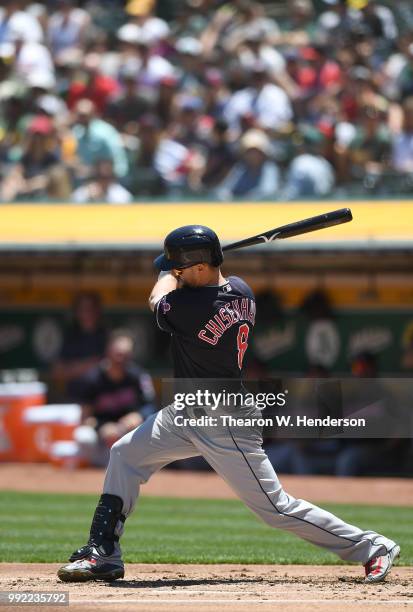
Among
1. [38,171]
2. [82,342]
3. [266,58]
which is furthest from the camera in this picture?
[266,58]

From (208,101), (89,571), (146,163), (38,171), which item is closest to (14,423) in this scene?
(38,171)

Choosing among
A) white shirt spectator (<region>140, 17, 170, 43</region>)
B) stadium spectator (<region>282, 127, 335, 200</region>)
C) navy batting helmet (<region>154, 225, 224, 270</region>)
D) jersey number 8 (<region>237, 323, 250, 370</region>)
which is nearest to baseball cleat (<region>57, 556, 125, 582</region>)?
jersey number 8 (<region>237, 323, 250, 370</region>)

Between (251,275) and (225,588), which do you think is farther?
(251,275)

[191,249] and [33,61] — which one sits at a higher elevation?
[33,61]

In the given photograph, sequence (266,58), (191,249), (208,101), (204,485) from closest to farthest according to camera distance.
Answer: (191,249), (204,485), (208,101), (266,58)

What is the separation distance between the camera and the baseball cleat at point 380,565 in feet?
17.8

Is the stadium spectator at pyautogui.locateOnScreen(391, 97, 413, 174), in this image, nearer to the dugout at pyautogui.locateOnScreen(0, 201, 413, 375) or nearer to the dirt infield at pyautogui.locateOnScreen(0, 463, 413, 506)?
the dugout at pyautogui.locateOnScreen(0, 201, 413, 375)

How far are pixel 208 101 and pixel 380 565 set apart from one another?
8476 mm

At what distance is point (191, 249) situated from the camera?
528 centimetres

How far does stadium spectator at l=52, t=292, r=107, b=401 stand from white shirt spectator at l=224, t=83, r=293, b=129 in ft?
8.13

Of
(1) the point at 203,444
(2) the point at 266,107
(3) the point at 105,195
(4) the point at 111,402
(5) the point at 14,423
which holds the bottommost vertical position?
(1) the point at 203,444

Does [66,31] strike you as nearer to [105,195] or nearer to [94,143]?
[94,143]

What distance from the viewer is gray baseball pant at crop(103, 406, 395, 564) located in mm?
5297

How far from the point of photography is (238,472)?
17.4ft
